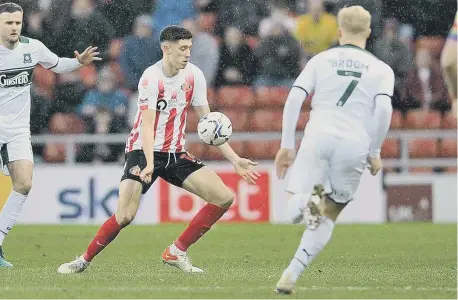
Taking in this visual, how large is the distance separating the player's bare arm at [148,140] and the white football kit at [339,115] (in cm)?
180

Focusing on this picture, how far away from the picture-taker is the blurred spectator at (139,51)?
1802cm

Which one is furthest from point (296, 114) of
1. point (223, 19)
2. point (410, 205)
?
point (223, 19)

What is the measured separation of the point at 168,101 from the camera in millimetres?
10438

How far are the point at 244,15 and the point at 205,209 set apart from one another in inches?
348

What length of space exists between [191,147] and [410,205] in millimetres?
3301

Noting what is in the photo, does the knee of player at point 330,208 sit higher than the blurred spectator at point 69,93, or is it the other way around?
the knee of player at point 330,208

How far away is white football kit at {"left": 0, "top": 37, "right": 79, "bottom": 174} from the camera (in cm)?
1134

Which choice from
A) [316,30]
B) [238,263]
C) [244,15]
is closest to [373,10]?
[316,30]

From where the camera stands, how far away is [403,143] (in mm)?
18031

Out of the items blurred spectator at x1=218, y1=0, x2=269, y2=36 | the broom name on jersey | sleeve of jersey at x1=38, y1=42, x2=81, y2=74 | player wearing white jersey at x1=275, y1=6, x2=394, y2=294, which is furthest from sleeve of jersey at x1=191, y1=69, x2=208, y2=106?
blurred spectator at x1=218, y1=0, x2=269, y2=36

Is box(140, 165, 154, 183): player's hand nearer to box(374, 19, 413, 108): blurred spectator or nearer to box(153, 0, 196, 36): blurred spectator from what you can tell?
box(153, 0, 196, 36): blurred spectator

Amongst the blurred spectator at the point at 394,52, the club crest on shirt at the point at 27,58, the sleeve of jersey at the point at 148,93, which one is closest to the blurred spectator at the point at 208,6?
the blurred spectator at the point at 394,52

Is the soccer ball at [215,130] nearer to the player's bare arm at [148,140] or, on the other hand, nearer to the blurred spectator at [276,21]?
the player's bare arm at [148,140]

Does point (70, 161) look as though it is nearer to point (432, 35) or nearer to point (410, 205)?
point (410, 205)
